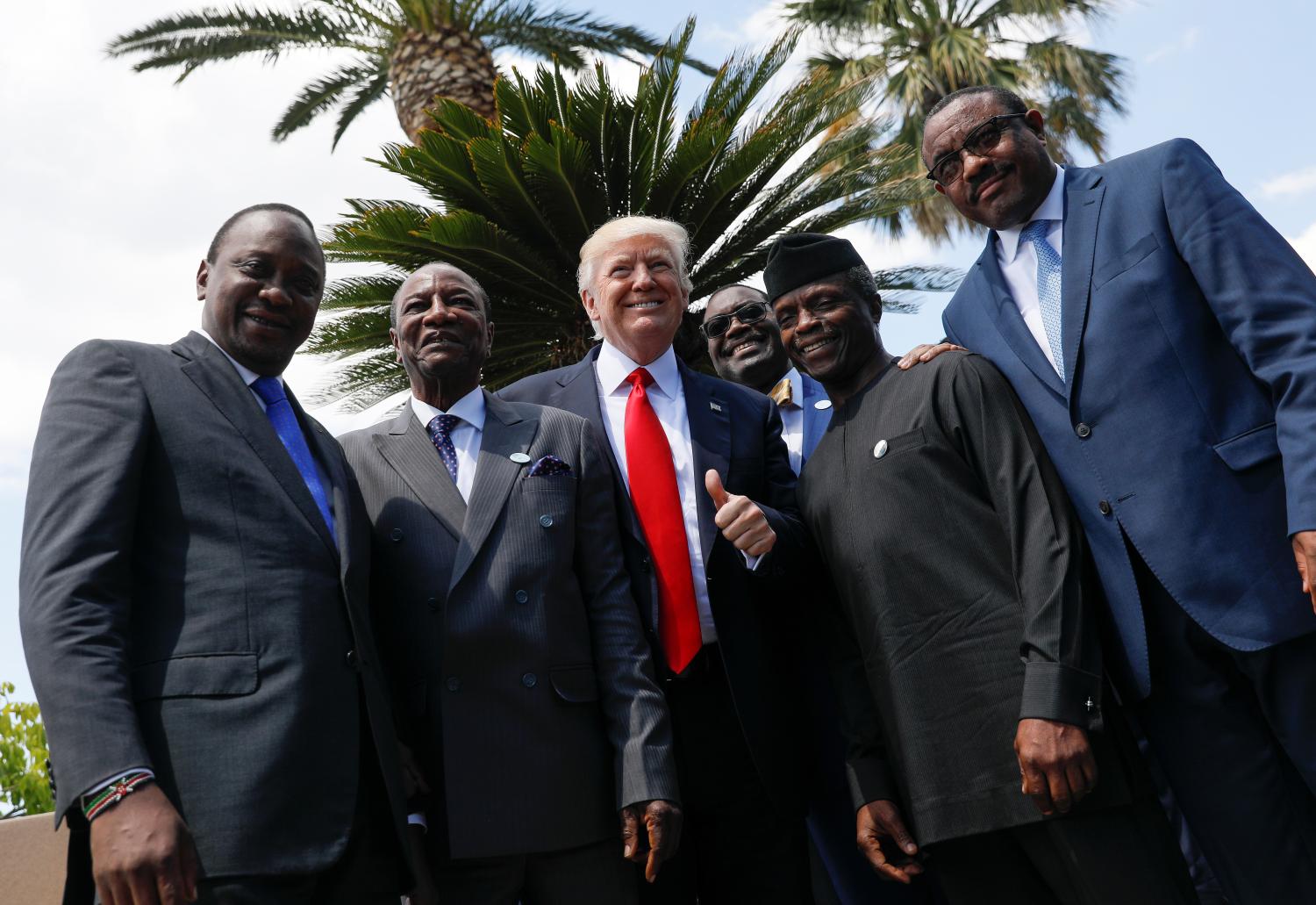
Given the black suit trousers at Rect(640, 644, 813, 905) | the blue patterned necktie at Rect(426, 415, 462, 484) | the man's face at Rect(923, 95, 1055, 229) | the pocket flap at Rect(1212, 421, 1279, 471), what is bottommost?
the black suit trousers at Rect(640, 644, 813, 905)

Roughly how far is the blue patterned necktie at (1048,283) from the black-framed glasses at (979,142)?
264 mm

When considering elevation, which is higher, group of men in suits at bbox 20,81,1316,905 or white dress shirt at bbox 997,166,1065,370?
white dress shirt at bbox 997,166,1065,370

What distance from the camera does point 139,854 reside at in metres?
1.90

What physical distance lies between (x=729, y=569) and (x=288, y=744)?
150cm

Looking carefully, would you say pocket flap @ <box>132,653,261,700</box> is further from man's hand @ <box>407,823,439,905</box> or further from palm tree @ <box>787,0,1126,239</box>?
palm tree @ <box>787,0,1126,239</box>

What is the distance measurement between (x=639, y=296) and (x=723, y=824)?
5.87ft

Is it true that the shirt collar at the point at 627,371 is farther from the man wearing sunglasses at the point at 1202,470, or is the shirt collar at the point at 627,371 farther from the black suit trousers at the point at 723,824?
the man wearing sunglasses at the point at 1202,470

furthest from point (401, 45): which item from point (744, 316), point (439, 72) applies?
point (744, 316)

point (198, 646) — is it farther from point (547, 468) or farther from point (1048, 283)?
point (1048, 283)

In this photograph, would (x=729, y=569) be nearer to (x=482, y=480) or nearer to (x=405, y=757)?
(x=482, y=480)

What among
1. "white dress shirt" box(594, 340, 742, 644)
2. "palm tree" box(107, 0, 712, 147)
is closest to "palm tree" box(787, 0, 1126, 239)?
"palm tree" box(107, 0, 712, 147)

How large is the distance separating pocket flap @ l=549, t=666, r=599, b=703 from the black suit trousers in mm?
452

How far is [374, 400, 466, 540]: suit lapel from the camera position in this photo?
2904 millimetres

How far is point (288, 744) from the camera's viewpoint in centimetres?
218
